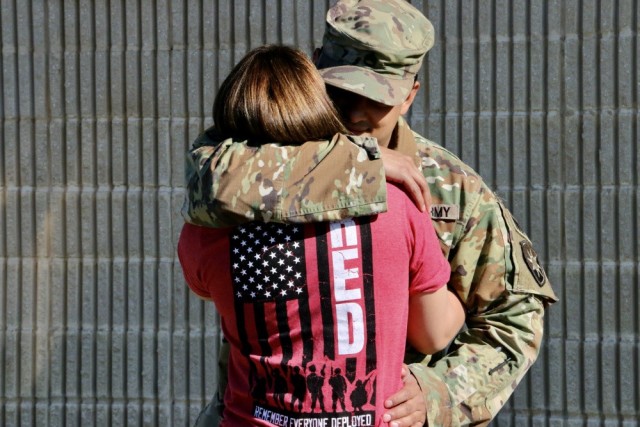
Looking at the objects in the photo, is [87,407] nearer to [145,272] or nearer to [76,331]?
[76,331]

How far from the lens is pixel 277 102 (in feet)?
6.98

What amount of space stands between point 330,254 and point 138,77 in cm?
295

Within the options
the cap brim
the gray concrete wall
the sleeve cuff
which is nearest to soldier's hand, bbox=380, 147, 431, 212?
the cap brim

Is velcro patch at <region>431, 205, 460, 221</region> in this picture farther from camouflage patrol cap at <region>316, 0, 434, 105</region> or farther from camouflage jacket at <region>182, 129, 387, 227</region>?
camouflage jacket at <region>182, 129, 387, 227</region>

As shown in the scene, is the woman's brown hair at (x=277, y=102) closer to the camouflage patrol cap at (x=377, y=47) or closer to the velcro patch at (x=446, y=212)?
the camouflage patrol cap at (x=377, y=47)

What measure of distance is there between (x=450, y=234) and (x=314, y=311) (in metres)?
0.47

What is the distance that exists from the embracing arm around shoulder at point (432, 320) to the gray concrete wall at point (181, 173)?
2.35 m

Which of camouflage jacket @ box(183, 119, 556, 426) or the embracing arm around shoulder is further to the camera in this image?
camouflage jacket @ box(183, 119, 556, 426)

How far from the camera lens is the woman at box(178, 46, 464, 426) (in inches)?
83.6

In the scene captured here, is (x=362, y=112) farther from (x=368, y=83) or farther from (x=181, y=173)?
(x=181, y=173)

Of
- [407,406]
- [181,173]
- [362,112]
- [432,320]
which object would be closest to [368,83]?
[362,112]

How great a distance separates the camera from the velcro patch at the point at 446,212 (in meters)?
2.47

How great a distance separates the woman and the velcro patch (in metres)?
0.27

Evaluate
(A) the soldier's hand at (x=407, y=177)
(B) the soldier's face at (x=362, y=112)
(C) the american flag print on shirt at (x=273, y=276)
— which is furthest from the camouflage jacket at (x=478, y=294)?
(C) the american flag print on shirt at (x=273, y=276)
